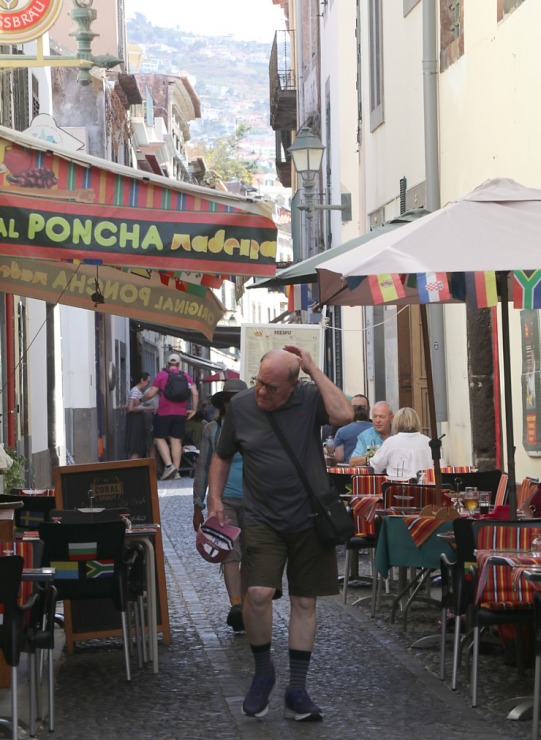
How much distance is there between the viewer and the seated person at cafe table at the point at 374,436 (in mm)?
14633

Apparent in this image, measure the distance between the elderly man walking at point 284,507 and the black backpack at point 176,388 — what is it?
19.3 m

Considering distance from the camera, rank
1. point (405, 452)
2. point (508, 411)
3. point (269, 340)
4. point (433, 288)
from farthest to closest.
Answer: point (269, 340) → point (405, 452) → point (433, 288) → point (508, 411)

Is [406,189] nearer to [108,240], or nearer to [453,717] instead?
[108,240]

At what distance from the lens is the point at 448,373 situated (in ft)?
53.1

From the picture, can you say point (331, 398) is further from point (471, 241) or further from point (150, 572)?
point (150, 572)

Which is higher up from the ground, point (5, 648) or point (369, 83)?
point (369, 83)

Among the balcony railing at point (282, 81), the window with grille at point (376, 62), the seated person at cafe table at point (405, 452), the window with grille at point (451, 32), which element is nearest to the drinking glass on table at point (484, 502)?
the seated person at cafe table at point (405, 452)

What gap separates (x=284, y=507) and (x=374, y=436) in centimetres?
726

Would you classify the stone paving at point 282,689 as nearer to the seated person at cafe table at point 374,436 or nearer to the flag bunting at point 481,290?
the flag bunting at point 481,290

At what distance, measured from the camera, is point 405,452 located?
12.6 m

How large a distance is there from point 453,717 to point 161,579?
2.92 metres

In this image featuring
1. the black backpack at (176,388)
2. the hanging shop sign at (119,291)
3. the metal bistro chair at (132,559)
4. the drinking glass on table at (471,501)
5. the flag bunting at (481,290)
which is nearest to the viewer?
the metal bistro chair at (132,559)

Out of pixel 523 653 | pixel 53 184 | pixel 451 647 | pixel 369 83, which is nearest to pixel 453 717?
pixel 523 653

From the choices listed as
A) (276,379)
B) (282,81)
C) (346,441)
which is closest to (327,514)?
(276,379)
